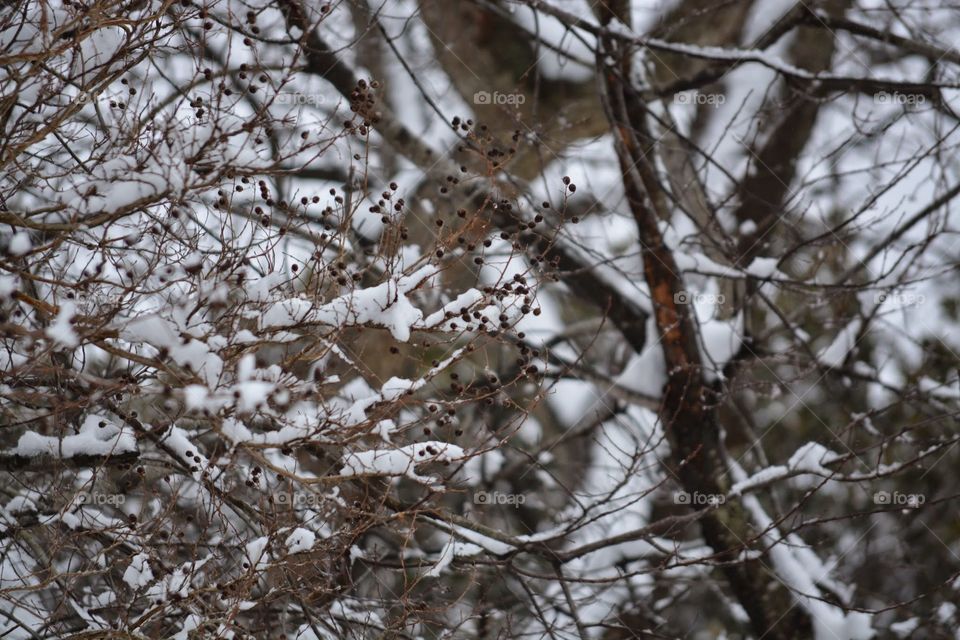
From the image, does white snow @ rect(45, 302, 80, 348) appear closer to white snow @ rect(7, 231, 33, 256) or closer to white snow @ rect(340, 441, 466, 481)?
white snow @ rect(7, 231, 33, 256)

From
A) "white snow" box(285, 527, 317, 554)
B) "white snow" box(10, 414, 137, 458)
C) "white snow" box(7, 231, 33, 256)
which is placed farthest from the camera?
"white snow" box(10, 414, 137, 458)

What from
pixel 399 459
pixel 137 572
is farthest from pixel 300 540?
pixel 137 572

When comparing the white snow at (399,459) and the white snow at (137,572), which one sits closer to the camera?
the white snow at (399,459)

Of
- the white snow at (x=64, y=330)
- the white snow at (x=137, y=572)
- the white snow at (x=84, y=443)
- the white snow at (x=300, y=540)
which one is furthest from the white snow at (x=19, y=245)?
the white snow at (x=300, y=540)

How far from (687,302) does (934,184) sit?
7.03 feet

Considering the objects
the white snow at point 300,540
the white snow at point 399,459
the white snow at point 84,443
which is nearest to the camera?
the white snow at point 399,459

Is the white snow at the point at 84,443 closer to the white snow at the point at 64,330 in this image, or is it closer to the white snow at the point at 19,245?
the white snow at the point at 19,245

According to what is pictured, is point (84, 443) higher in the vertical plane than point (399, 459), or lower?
higher

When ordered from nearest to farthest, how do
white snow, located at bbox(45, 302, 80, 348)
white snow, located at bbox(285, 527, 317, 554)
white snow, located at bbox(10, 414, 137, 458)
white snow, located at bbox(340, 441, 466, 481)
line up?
white snow, located at bbox(45, 302, 80, 348)
white snow, located at bbox(340, 441, 466, 481)
white snow, located at bbox(285, 527, 317, 554)
white snow, located at bbox(10, 414, 137, 458)

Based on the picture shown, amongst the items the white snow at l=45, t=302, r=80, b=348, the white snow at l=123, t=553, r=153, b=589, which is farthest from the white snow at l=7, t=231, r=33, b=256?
the white snow at l=123, t=553, r=153, b=589

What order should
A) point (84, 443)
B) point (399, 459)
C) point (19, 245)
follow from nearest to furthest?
point (19, 245) < point (399, 459) < point (84, 443)

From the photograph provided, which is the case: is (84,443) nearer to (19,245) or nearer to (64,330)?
(19,245)

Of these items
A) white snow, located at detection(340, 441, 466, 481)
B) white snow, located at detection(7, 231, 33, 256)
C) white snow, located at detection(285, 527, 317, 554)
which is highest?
white snow, located at detection(7, 231, 33, 256)

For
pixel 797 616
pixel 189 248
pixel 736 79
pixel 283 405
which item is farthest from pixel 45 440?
pixel 736 79
